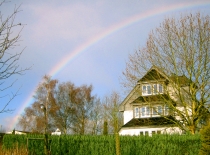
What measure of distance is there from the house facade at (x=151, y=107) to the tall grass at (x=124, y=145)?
3.75 m

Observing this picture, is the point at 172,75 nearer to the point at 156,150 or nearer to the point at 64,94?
the point at 156,150

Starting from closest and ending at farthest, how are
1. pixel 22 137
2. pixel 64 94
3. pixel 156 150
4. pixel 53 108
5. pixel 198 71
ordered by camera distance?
pixel 156 150
pixel 22 137
pixel 198 71
pixel 53 108
pixel 64 94

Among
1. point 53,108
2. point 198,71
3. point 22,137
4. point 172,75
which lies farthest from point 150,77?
point 53,108

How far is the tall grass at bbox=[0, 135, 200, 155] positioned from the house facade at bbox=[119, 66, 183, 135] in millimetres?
3746

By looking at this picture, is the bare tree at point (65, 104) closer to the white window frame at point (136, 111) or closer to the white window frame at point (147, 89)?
the white window frame at point (136, 111)

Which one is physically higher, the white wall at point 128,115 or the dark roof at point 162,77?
the dark roof at point 162,77

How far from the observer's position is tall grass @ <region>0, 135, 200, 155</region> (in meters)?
15.6

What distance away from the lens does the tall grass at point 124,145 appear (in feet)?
51.2

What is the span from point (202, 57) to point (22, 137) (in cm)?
1499

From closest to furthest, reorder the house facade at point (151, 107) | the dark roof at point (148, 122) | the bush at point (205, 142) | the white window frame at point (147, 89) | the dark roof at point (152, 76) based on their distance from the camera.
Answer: the bush at point (205, 142)
the house facade at point (151, 107)
the dark roof at point (152, 76)
the white window frame at point (147, 89)
the dark roof at point (148, 122)

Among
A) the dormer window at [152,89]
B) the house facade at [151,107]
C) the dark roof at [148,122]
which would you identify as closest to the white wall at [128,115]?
the house facade at [151,107]

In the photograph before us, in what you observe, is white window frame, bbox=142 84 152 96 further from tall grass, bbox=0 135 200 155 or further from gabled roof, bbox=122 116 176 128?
tall grass, bbox=0 135 200 155

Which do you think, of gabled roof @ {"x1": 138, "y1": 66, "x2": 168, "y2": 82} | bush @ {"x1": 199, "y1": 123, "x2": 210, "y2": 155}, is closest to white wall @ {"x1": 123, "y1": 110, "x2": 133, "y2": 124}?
gabled roof @ {"x1": 138, "y1": 66, "x2": 168, "y2": 82}

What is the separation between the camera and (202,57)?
23.1m
